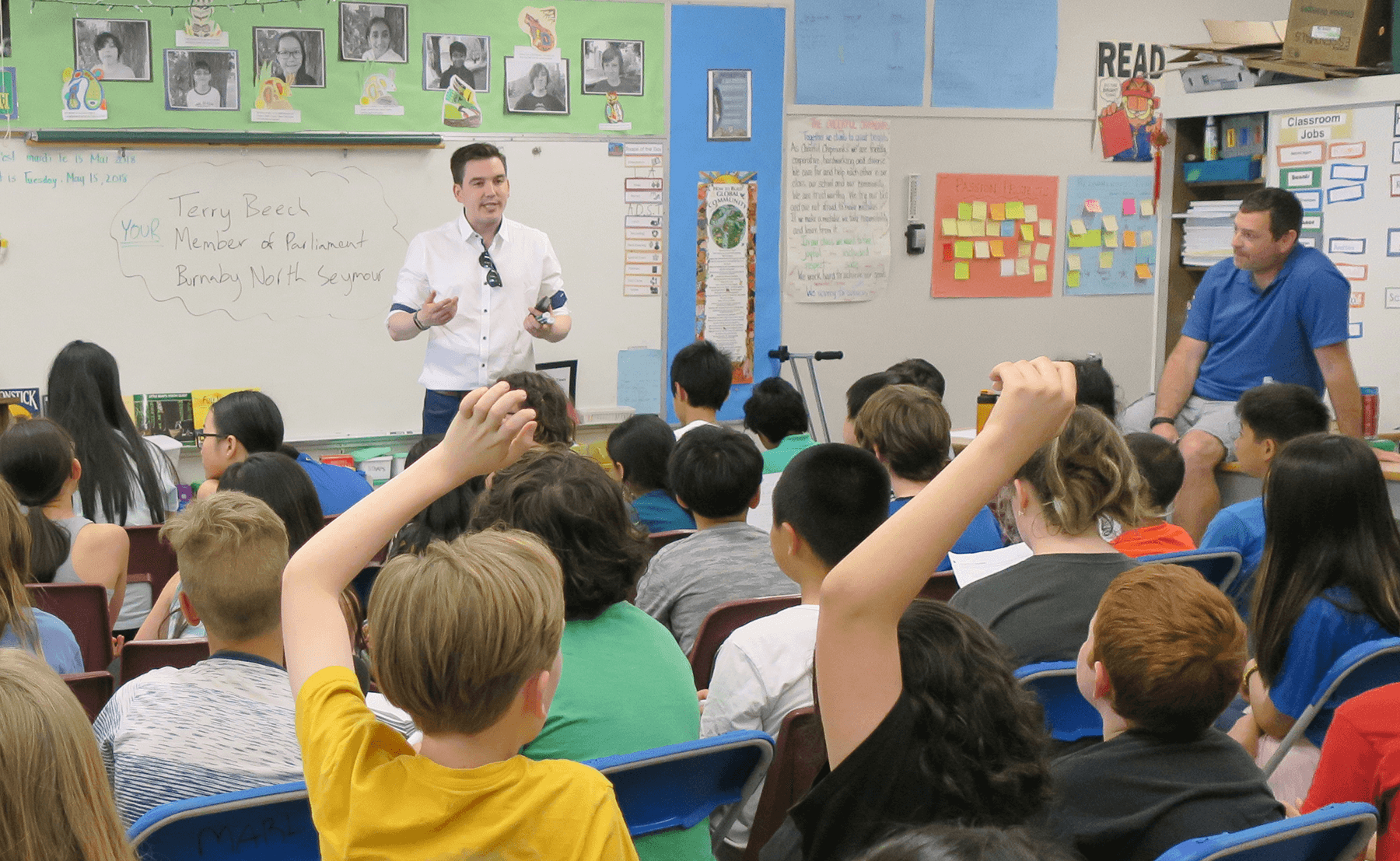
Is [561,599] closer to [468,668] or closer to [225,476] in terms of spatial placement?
[468,668]

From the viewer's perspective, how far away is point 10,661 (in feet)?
3.16

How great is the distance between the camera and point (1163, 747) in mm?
1484

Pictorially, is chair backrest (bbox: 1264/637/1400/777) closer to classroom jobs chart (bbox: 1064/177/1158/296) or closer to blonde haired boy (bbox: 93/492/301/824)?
blonde haired boy (bbox: 93/492/301/824)

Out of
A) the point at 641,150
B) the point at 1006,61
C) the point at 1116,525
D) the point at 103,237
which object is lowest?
the point at 1116,525

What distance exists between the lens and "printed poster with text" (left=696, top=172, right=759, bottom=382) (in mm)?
6172

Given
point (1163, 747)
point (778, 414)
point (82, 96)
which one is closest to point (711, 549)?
point (1163, 747)

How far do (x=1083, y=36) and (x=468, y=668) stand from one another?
670cm

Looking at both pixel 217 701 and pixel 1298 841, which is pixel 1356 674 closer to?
pixel 1298 841

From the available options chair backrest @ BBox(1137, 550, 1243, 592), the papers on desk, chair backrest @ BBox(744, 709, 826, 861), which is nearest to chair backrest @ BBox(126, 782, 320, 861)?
chair backrest @ BBox(744, 709, 826, 861)

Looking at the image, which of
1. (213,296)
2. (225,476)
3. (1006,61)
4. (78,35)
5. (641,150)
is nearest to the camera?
(225,476)

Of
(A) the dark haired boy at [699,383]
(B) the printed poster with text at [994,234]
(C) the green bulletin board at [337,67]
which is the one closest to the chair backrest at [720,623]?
(A) the dark haired boy at [699,383]

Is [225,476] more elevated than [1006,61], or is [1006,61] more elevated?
[1006,61]

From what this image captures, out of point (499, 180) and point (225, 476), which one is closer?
point (225, 476)

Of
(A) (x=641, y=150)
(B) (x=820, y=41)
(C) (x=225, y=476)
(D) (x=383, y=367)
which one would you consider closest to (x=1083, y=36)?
(B) (x=820, y=41)
